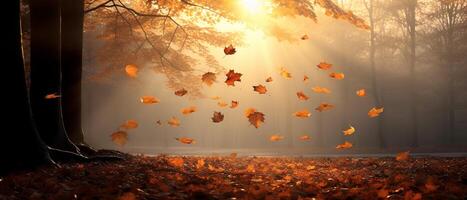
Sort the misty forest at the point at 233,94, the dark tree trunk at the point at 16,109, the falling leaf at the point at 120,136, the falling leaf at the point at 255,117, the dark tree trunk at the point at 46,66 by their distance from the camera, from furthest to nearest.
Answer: the dark tree trunk at the point at 46,66, the falling leaf at the point at 120,136, the falling leaf at the point at 255,117, the dark tree trunk at the point at 16,109, the misty forest at the point at 233,94

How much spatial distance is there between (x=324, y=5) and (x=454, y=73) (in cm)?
2432

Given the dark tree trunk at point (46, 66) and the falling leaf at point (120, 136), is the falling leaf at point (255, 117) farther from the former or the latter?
the dark tree trunk at point (46, 66)

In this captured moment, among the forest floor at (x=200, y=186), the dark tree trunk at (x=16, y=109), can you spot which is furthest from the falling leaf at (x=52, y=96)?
the forest floor at (x=200, y=186)

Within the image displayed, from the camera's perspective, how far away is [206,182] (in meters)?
7.09

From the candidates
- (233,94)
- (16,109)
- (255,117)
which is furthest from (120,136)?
(233,94)

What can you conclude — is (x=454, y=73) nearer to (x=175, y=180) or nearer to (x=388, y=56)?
(x=388, y=56)

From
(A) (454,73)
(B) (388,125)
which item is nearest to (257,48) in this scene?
(A) (454,73)

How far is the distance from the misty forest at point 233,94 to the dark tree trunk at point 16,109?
0.06ft

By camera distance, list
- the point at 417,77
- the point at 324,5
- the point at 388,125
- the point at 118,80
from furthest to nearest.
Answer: the point at 388,125 < the point at 417,77 < the point at 118,80 < the point at 324,5

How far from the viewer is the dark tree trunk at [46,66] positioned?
944 cm

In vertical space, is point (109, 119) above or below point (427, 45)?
below

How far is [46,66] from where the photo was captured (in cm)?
948

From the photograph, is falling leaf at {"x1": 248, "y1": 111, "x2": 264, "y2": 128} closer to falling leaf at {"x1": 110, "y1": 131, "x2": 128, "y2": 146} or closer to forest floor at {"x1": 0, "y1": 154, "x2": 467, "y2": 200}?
forest floor at {"x1": 0, "y1": 154, "x2": 467, "y2": 200}

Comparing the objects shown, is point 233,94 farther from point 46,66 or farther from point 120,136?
point 120,136
